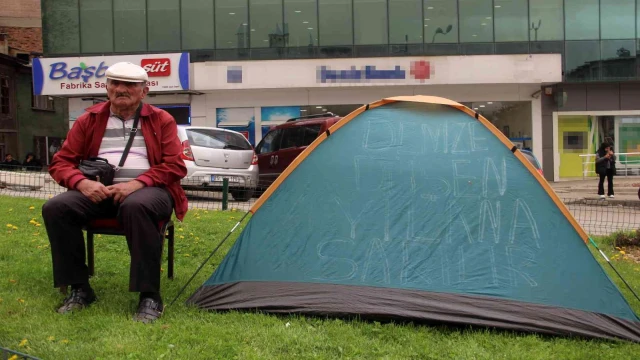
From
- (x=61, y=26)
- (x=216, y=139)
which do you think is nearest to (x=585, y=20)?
(x=216, y=139)

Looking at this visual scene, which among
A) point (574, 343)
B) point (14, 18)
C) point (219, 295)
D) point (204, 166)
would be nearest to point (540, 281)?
point (574, 343)

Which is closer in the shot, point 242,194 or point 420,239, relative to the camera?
point 420,239

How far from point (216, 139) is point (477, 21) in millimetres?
12563

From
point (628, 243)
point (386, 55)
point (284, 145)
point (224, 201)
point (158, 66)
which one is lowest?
point (628, 243)

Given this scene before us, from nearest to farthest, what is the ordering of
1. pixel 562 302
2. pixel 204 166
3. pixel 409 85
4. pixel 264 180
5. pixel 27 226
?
pixel 562 302 < pixel 27 226 < pixel 204 166 < pixel 264 180 < pixel 409 85

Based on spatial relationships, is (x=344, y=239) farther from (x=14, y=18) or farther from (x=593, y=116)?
(x=14, y=18)

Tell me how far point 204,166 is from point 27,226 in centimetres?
467

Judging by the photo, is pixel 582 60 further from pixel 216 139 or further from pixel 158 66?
pixel 158 66

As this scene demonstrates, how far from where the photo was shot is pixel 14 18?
31906 millimetres

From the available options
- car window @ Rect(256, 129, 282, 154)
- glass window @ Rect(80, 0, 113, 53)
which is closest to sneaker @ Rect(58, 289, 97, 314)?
car window @ Rect(256, 129, 282, 154)

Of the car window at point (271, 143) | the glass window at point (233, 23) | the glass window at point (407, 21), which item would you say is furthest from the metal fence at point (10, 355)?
the glass window at point (407, 21)

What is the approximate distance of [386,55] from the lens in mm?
20984

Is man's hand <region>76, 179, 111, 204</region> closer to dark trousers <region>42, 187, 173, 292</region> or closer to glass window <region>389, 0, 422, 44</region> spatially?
dark trousers <region>42, 187, 173, 292</region>

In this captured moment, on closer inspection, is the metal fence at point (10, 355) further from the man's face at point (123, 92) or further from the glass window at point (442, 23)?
the glass window at point (442, 23)
